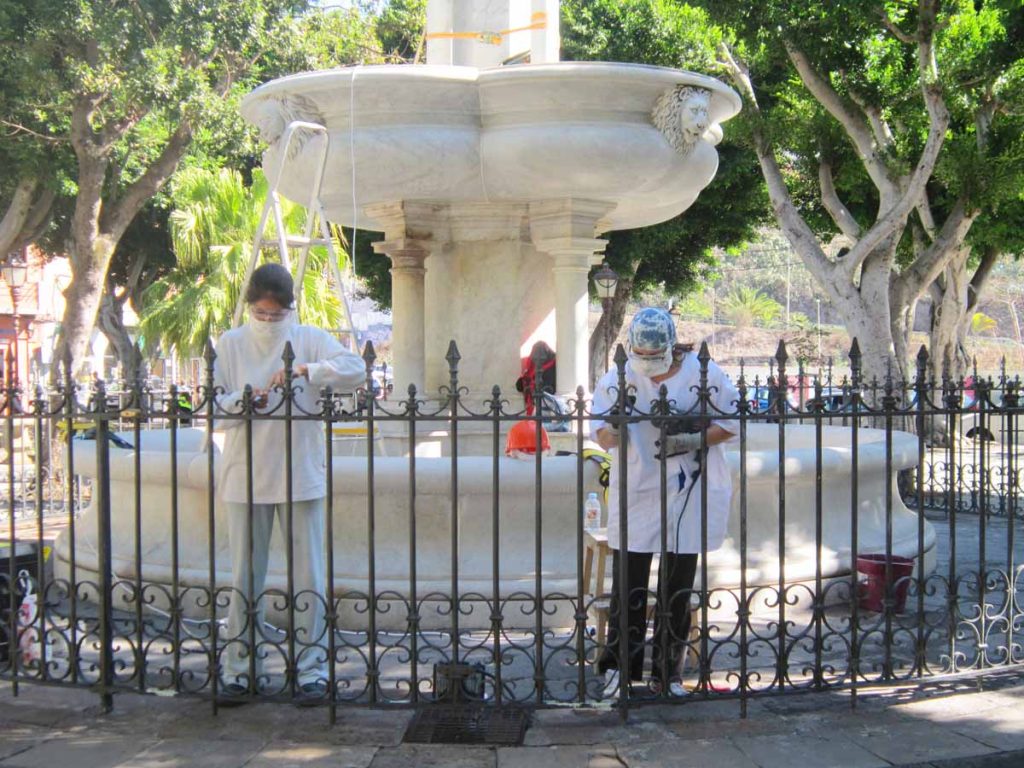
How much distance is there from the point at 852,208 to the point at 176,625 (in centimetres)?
1895

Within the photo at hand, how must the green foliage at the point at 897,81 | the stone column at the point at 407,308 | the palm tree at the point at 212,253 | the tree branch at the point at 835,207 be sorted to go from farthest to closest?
the palm tree at the point at 212,253, the tree branch at the point at 835,207, the green foliage at the point at 897,81, the stone column at the point at 407,308

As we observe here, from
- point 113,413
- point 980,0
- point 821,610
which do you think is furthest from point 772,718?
point 980,0

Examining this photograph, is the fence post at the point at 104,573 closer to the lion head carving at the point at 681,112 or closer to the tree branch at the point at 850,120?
the lion head carving at the point at 681,112

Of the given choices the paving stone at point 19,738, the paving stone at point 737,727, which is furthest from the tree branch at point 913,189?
the paving stone at point 19,738

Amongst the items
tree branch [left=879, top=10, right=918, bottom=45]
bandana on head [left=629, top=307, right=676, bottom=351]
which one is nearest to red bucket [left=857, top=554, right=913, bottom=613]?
bandana on head [left=629, top=307, right=676, bottom=351]

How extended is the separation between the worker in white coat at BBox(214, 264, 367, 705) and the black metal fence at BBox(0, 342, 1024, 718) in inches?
2.0

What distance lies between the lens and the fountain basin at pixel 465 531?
559cm

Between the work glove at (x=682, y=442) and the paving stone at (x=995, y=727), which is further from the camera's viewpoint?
the work glove at (x=682, y=442)

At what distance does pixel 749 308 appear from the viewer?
87312 millimetres

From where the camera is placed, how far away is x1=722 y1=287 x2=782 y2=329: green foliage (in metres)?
87.4

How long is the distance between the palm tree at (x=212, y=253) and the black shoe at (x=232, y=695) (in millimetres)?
17011

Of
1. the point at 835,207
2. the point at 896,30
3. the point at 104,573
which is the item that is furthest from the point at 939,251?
the point at 104,573

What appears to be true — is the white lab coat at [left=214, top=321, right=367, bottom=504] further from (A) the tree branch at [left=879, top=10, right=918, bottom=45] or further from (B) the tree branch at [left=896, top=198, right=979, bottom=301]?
(B) the tree branch at [left=896, top=198, right=979, bottom=301]

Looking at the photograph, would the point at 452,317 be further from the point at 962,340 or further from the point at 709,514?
the point at 962,340
